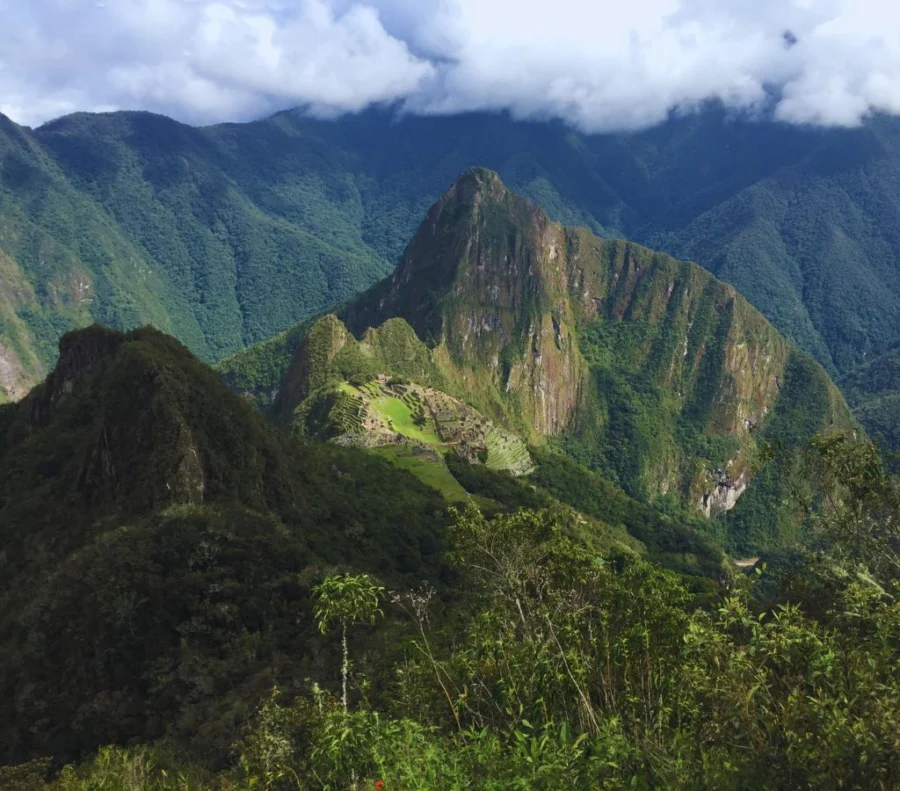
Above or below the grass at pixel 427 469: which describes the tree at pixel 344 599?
above

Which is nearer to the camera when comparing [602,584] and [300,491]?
[602,584]

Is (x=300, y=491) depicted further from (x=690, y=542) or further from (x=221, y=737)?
(x=690, y=542)

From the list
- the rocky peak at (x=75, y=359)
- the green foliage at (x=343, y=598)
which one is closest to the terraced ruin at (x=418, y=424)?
the rocky peak at (x=75, y=359)

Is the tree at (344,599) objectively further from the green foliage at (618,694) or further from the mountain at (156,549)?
the mountain at (156,549)

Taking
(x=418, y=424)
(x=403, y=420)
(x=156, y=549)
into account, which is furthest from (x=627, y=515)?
(x=156, y=549)

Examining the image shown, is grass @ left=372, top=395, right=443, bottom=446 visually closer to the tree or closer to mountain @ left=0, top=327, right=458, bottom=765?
mountain @ left=0, top=327, right=458, bottom=765

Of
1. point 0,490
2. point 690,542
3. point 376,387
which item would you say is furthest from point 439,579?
point 690,542
